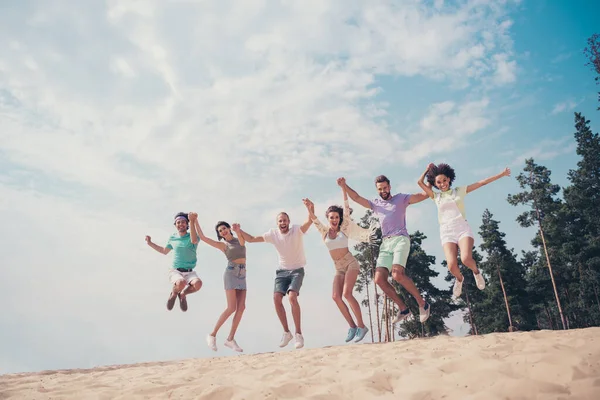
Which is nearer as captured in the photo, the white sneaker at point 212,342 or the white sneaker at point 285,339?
the white sneaker at point 285,339

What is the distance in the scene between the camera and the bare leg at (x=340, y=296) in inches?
271

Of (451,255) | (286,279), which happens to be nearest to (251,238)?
(286,279)

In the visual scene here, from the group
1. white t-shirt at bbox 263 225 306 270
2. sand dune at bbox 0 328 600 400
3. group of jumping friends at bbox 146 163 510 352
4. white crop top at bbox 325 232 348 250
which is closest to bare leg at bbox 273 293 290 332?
group of jumping friends at bbox 146 163 510 352

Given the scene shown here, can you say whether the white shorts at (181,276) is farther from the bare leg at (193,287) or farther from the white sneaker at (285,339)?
the white sneaker at (285,339)

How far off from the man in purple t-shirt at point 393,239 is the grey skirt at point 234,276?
2.61 m

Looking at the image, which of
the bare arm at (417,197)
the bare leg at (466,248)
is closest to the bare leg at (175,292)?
the bare arm at (417,197)

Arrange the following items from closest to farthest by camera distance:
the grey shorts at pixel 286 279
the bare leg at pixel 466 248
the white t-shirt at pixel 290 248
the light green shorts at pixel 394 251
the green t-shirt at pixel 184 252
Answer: the bare leg at pixel 466 248
the light green shorts at pixel 394 251
the grey shorts at pixel 286 279
the white t-shirt at pixel 290 248
the green t-shirt at pixel 184 252

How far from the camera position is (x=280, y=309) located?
23.8ft

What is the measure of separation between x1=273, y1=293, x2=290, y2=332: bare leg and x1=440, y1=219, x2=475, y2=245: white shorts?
312 cm

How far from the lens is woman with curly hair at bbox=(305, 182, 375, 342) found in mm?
6820

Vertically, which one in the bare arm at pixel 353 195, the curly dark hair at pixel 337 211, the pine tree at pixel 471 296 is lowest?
the pine tree at pixel 471 296

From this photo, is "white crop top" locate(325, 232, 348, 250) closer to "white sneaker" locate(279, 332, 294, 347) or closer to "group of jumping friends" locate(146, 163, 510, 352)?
"group of jumping friends" locate(146, 163, 510, 352)

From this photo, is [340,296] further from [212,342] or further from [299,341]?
[212,342]

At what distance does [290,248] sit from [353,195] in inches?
60.7
